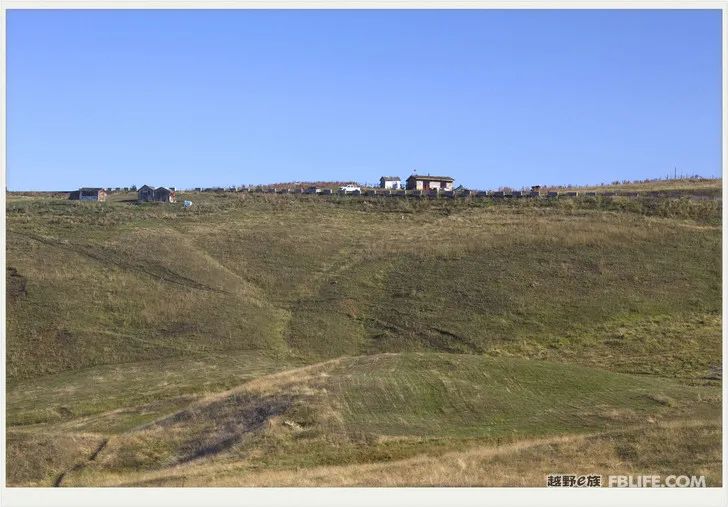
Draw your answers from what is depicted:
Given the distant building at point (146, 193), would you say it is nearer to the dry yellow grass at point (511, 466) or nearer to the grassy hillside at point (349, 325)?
the grassy hillside at point (349, 325)

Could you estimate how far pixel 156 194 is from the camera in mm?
89125

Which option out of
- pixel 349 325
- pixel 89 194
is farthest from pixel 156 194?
pixel 349 325

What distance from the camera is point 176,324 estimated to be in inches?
1940

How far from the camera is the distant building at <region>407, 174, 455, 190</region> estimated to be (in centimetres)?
10231

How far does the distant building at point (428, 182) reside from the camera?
102312 millimetres

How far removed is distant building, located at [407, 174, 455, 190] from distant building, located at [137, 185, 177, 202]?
25193 millimetres

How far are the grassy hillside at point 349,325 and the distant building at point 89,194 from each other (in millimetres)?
11871

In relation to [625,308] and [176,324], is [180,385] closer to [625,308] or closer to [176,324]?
[176,324]

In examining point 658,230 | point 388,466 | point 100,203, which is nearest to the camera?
point 388,466

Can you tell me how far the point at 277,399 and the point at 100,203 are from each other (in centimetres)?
5735

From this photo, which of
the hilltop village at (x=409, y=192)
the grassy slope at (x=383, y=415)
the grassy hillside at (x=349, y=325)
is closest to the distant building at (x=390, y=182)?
the hilltop village at (x=409, y=192)

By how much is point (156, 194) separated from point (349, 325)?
43.7 m

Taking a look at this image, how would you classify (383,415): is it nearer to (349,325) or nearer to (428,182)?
(349,325)

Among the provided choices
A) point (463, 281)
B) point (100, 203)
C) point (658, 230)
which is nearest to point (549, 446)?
point (463, 281)
